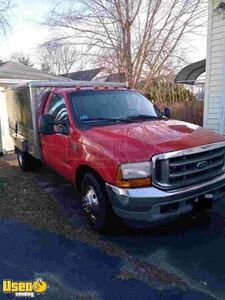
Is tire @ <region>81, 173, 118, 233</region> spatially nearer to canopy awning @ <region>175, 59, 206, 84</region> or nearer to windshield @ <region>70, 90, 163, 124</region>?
windshield @ <region>70, 90, 163, 124</region>

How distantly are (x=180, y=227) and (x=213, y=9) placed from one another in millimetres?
5382

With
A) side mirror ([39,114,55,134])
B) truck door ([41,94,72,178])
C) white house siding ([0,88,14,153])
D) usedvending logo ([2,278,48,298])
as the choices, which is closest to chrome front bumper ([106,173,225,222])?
usedvending logo ([2,278,48,298])

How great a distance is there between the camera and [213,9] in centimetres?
706

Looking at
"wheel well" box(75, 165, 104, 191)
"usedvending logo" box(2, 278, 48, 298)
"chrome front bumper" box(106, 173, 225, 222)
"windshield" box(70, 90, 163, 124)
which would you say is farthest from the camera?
"windshield" box(70, 90, 163, 124)

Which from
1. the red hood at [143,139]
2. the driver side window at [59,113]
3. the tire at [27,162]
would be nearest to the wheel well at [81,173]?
the red hood at [143,139]

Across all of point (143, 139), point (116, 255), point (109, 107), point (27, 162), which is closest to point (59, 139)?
point (109, 107)

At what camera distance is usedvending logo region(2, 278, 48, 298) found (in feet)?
9.75

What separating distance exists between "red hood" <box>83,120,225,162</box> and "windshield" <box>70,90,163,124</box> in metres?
→ 0.40

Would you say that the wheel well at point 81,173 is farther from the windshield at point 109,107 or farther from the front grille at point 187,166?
the front grille at point 187,166

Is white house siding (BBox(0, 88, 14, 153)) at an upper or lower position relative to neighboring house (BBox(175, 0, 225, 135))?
lower

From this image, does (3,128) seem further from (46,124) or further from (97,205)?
(97,205)

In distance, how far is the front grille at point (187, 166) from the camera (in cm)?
344

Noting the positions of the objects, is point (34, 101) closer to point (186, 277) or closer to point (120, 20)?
point (186, 277)

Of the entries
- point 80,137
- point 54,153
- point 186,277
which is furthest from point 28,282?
point 54,153
